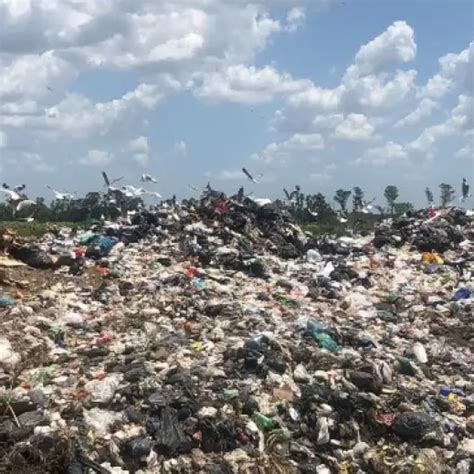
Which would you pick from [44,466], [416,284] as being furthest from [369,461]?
[416,284]

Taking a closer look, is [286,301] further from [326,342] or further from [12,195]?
[12,195]

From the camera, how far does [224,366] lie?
5121 mm

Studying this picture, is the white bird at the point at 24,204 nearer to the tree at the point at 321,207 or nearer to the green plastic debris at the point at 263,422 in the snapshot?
the green plastic debris at the point at 263,422

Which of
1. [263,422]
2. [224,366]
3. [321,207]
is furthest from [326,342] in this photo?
[321,207]

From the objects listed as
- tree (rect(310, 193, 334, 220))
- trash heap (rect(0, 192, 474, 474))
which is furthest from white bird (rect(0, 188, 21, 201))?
tree (rect(310, 193, 334, 220))

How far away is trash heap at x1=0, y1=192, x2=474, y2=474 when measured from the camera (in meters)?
4.21

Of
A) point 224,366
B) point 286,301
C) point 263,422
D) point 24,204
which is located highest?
point 24,204

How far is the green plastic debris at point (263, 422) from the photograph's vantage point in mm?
4469

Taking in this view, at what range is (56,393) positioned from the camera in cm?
463

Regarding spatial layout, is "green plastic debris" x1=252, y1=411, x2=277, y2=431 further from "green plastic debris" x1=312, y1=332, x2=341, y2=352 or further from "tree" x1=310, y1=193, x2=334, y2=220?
"tree" x1=310, y1=193, x2=334, y2=220

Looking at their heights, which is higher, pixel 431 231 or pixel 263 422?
pixel 431 231

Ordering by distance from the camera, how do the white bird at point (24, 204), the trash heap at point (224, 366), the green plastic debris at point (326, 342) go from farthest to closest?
the white bird at point (24, 204) < the green plastic debris at point (326, 342) < the trash heap at point (224, 366)

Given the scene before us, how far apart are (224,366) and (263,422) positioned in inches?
29.2

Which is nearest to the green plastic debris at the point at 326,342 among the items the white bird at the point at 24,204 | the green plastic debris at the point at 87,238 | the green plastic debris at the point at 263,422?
the green plastic debris at the point at 263,422
